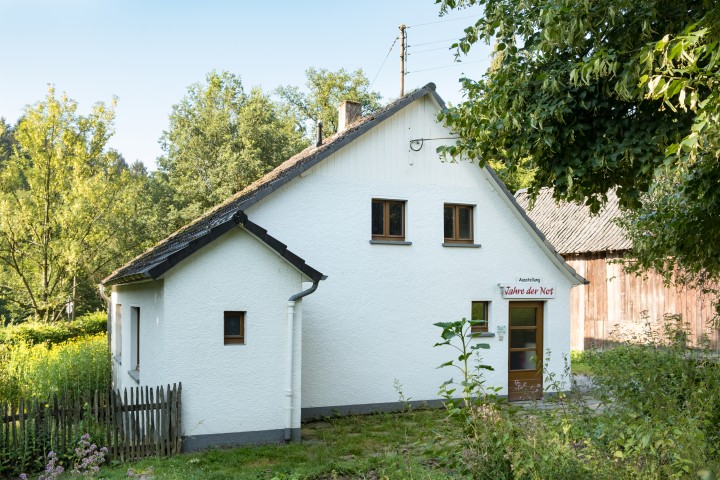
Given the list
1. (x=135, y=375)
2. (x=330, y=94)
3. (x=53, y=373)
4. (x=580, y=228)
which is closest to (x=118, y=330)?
(x=53, y=373)

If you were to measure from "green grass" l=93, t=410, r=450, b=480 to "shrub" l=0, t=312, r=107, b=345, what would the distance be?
39.6 ft

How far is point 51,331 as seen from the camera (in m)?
21.6

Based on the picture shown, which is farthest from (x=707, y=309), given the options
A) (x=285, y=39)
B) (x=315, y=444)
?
(x=285, y=39)

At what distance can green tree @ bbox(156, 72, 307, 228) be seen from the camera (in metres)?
33.3

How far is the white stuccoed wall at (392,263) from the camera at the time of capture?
12.8 meters

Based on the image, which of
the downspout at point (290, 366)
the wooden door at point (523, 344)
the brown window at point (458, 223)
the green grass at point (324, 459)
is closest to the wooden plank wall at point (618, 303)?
the wooden door at point (523, 344)

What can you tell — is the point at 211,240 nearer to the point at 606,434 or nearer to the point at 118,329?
the point at 606,434

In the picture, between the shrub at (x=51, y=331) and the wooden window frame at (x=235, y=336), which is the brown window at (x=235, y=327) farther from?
the shrub at (x=51, y=331)

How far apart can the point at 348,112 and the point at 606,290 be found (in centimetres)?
1241

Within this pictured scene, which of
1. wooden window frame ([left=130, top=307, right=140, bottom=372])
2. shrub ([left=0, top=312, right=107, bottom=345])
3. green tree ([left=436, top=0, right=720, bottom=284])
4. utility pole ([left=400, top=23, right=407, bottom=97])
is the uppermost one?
utility pole ([left=400, top=23, right=407, bottom=97])

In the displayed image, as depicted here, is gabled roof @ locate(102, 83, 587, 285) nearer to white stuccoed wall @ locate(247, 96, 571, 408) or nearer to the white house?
the white house

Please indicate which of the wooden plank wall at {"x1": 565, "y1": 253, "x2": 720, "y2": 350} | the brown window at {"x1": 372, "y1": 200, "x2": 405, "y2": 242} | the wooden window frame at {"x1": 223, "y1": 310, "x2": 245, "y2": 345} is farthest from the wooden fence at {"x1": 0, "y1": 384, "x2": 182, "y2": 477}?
the wooden plank wall at {"x1": 565, "y1": 253, "x2": 720, "y2": 350}

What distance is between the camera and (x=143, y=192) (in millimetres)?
32906

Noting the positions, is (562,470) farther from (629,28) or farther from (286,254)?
(286,254)
